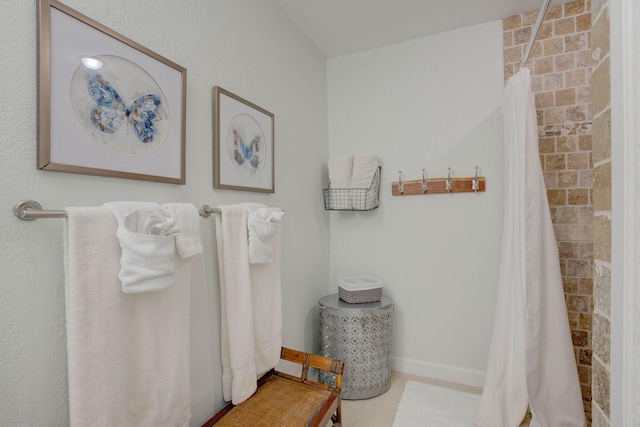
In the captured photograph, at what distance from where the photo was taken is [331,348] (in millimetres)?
2012

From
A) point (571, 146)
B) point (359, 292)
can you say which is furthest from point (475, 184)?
point (359, 292)

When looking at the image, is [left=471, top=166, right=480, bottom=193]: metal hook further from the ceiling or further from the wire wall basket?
the ceiling

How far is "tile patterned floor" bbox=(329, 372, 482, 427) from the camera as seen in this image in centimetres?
176

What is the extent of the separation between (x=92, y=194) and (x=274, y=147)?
3.37 feet

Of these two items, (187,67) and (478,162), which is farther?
(478,162)

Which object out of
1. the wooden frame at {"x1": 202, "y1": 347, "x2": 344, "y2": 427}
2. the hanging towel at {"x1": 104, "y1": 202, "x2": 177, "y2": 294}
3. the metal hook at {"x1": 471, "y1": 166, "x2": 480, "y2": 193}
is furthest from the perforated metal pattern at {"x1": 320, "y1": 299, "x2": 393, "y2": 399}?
the hanging towel at {"x1": 104, "y1": 202, "x2": 177, "y2": 294}

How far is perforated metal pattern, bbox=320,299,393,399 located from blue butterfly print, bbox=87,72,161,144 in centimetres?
146

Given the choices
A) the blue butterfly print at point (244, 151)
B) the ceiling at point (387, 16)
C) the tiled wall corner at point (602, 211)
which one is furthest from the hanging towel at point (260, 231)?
the ceiling at point (387, 16)

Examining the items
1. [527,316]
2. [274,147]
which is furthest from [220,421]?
[527,316]

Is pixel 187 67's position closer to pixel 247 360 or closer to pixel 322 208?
pixel 247 360

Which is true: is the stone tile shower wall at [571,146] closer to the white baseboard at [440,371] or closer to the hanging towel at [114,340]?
the white baseboard at [440,371]

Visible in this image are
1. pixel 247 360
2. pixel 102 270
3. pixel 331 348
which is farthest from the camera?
pixel 331 348

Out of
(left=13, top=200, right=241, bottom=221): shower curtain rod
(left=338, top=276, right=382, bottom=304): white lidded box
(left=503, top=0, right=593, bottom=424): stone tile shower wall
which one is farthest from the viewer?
(left=338, top=276, right=382, bottom=304): white lidded box

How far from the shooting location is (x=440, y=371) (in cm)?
221
